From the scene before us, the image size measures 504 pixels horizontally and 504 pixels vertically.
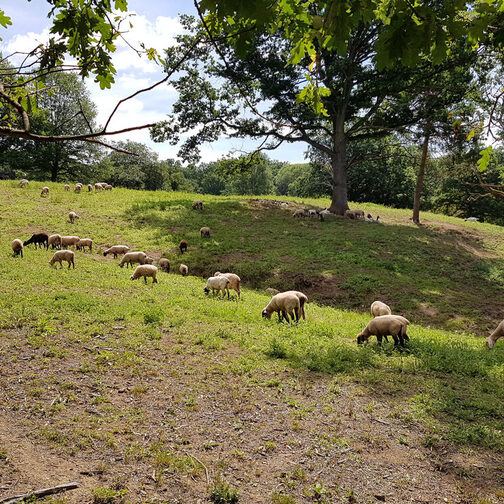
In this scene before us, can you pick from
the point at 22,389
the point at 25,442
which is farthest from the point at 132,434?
the point at 22,389

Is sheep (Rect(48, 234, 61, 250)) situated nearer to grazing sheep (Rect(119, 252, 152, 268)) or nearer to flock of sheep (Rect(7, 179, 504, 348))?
flock of sheep (Rect(7, 179, 504, 348))

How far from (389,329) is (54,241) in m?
15.8

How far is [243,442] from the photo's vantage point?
17.5 ft

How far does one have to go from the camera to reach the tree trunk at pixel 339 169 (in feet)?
91.9

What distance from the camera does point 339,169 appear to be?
28.8 metres

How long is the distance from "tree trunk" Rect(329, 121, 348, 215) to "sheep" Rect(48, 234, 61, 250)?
20.0 metres

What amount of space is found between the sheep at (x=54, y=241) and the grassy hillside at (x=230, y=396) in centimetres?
263

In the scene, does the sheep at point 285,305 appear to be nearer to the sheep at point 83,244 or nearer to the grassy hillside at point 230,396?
the grassy hillside at point 230,396

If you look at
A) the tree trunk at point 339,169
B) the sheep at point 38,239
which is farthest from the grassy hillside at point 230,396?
the tree trunk at point 339,169

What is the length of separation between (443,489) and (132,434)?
161 inches

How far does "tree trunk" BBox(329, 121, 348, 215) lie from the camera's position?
28.0 m

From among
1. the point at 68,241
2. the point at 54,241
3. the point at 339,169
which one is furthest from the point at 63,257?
the point at 339,169

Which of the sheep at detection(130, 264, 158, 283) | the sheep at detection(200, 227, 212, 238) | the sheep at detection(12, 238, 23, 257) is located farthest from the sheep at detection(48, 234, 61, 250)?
the sheep at detection(200, 227, 212, 238)

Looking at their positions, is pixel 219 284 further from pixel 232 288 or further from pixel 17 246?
pixel 17 246
